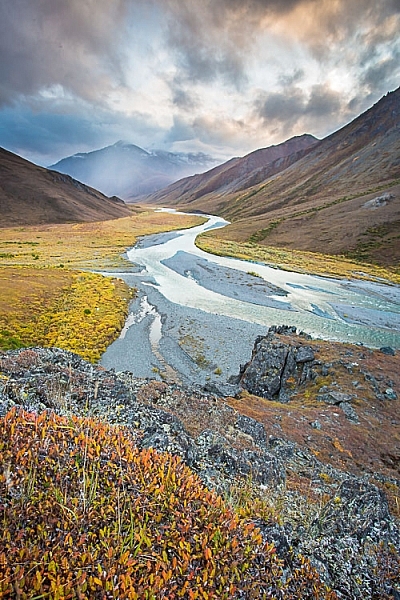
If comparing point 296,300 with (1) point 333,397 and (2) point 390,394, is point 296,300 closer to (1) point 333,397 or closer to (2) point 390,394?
(2) point 390,394

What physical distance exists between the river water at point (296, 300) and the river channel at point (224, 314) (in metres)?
0.13

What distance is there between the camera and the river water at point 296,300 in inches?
1391

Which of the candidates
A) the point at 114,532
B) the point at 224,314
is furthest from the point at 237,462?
the point at 224,314

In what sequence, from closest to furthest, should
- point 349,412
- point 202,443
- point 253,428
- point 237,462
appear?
point 237,462
point 202,443
point 253,428
point 349,412

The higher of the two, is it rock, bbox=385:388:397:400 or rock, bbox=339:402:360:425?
rock, bbox=385:388:397:400

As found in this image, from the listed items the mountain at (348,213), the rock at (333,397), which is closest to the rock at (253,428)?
the rock at (333,397)

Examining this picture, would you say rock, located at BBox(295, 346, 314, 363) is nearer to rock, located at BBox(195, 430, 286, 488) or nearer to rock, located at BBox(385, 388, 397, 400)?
rock, located at BBox(385, 388, 397, 400)

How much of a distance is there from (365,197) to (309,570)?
145 m

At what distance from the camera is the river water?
35344 mm

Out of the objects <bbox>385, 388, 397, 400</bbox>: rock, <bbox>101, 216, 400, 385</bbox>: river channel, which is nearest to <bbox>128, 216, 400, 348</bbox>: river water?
<bbox>101, 216, 400, 385</bbox>: river channel

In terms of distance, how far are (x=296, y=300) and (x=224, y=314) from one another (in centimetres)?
1340

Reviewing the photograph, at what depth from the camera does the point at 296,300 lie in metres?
44.9

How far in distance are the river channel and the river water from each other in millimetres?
129

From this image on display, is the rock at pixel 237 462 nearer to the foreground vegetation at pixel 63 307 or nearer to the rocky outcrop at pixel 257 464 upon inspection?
the rocky outcrop at pixel 257 464
